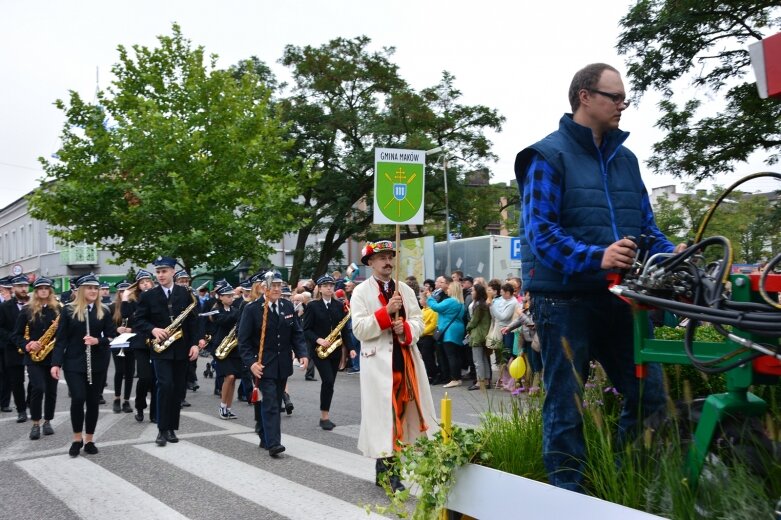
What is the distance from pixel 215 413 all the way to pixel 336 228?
27.4m

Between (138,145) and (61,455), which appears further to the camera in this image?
(138,145)

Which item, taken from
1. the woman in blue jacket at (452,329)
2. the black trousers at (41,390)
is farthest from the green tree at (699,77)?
the black trousers at (41,390)

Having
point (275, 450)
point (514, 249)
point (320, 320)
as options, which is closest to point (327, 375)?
point (320, 320)

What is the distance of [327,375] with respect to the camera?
35.3 ft

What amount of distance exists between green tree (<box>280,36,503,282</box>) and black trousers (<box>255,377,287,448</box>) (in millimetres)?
28659

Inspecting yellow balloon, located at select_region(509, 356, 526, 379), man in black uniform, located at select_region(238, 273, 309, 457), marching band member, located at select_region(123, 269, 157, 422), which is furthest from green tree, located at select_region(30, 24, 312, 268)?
yellow balloon, located at select_region(509, 356, 526, 379)

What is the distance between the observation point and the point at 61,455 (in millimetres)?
8891

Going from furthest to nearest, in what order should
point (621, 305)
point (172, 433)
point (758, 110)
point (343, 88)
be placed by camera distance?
point (343, 88) < point (758, 110) < point (172, 433) < point (621, 305)

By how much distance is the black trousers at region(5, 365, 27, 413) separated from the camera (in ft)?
40.3

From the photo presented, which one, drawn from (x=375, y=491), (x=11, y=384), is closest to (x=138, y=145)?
(x=11, y=384)

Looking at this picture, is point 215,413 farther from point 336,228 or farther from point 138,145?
point 336,228

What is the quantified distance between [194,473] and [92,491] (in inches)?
39.5

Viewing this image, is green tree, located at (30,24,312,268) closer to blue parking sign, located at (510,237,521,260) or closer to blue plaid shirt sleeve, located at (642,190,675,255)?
blue parking sign, located at (510,237,521,260)

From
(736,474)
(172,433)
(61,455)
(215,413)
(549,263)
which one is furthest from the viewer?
(215,413)
